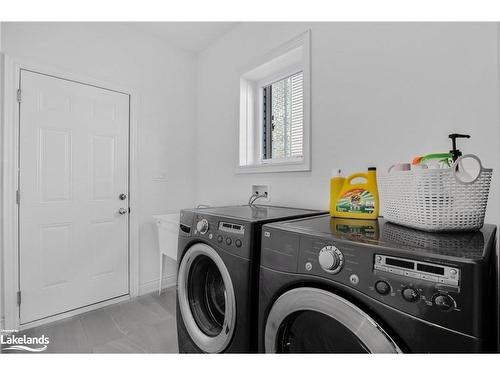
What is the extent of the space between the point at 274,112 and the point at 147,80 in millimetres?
1336

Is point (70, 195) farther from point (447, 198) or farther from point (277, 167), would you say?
point (447, 198)

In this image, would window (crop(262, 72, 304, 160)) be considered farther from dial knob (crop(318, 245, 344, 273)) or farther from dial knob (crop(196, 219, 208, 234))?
dial knob (crop(318, 245, 344, 273))

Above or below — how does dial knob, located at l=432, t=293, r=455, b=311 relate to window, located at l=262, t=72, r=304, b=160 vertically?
below

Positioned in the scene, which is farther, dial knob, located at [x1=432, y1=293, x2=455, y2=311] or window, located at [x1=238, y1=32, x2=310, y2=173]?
window, located at [x1=238, y1=32, x2=310, y2=173]

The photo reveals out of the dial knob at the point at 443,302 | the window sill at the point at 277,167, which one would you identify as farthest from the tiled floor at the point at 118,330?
the dial knob at the point at 443,302

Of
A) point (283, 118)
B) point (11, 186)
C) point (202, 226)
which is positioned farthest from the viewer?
point (283, 118)

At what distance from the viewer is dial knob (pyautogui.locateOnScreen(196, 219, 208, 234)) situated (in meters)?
1.36

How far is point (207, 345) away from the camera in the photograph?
130 centimetres

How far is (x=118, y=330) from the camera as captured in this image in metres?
1.91

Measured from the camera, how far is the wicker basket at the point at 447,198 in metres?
0.81

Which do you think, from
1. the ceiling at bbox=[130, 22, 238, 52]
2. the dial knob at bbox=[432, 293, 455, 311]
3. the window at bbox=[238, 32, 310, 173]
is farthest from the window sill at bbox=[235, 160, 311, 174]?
the ceiling at bbox=[130, 22, 238, 52]

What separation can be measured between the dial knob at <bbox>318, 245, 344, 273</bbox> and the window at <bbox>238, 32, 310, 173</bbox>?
1068mm

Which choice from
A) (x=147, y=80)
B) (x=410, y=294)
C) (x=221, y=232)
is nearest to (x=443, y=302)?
(x=410, y=294)
